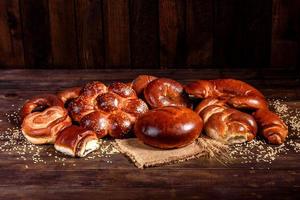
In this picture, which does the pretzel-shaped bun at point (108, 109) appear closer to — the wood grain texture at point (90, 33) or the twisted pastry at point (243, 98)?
the twisted pastry at point (243, 98)

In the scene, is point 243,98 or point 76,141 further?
point 243,98

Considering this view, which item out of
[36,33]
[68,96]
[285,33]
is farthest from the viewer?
[36,33]

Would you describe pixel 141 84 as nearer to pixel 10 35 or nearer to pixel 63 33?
pixel 63 33

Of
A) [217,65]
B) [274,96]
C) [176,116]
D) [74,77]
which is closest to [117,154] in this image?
[176,116]

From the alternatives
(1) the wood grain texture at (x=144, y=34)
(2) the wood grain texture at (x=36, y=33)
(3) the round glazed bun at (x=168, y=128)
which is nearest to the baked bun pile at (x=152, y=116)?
(3) the round glazed bun at (x=168, y=128)

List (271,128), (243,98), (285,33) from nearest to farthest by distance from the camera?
(271,128), (243,98), (285,33)

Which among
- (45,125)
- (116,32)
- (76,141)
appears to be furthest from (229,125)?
(116,32)
